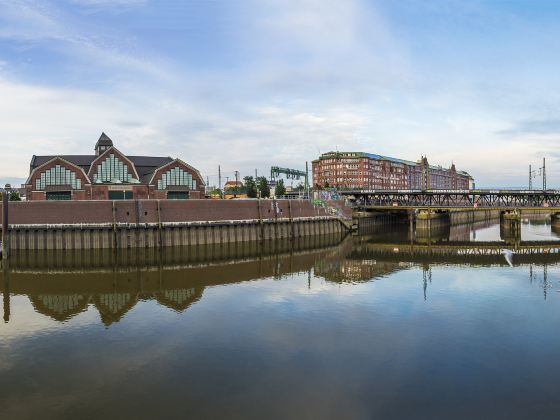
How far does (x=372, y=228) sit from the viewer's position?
112 meters

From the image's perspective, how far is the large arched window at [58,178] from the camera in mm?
84312

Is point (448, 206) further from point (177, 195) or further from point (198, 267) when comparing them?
point (198, 267)

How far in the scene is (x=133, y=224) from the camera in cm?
6731


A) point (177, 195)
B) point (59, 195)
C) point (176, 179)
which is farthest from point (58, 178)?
point (177, 195)

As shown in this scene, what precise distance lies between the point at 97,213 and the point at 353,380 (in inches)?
2239

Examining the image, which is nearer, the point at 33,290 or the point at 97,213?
the point at 33,290

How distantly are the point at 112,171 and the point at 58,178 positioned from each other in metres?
10.3

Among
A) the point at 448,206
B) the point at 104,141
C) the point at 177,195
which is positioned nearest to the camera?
the point at 177,195

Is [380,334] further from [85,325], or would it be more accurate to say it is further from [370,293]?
[85,325]

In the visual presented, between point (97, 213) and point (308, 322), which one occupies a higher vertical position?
point (97, 213)

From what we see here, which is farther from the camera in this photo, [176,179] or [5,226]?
[176,179]

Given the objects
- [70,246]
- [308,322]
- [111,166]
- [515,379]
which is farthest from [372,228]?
[515,379]

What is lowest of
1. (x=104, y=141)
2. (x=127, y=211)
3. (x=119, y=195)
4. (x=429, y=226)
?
(x=429, y=226)

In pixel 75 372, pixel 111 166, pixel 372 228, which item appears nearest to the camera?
pixel 75 372
